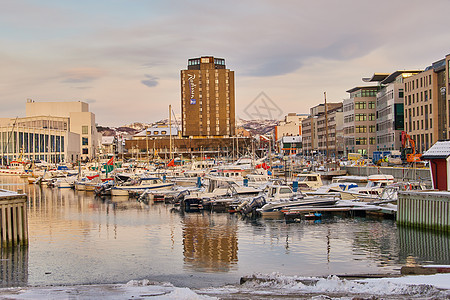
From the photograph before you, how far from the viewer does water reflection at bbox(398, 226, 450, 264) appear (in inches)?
1062

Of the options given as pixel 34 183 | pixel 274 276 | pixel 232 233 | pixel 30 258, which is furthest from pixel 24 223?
pixel 34 183

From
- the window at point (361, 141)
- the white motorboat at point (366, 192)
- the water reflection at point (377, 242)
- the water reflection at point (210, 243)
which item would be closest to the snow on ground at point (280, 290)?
the water reflection at point (210, 243)

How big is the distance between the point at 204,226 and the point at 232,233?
4165 mm

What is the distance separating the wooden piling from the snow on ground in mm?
10477

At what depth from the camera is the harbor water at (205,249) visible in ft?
80.1

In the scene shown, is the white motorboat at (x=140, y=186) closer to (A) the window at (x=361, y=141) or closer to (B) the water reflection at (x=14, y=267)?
(B) the water reflection at (x=14, y=267)

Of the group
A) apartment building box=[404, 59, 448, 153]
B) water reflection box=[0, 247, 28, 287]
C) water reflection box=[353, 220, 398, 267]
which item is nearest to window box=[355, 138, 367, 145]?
apartment building box=[404, 59, 448, 153]

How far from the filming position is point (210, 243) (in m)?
32.5

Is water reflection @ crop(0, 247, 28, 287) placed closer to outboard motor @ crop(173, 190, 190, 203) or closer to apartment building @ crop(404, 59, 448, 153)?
outboard motor @ crop(173, 190, 190, 203)

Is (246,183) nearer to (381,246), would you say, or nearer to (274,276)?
(381,246)

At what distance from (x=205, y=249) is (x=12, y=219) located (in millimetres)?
11012

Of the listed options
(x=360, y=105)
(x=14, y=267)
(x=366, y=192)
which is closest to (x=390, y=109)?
(x=360, y=105)

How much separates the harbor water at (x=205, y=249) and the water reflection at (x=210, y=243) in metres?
0.05

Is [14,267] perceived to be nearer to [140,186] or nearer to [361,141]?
[140,186]
